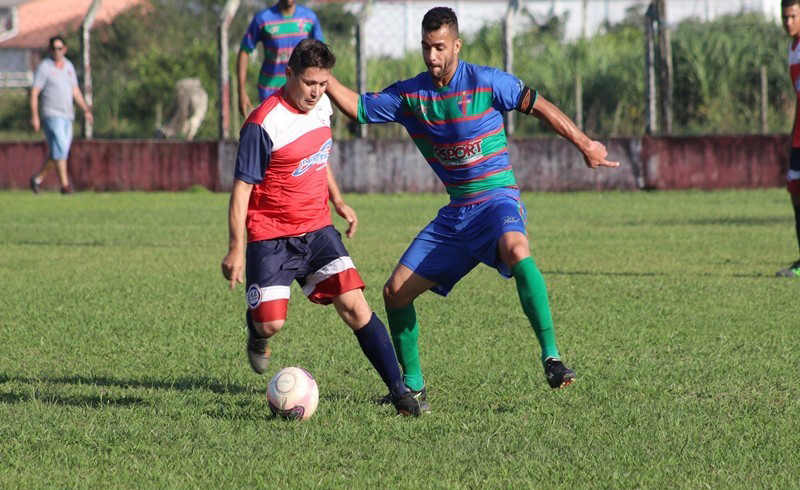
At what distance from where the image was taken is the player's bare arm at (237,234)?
5215 millimetres

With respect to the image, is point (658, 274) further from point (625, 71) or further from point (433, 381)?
point (625, 71)

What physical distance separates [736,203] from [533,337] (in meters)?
9.62

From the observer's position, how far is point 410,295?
5.84 metres

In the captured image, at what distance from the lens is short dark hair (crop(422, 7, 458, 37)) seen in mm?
5625

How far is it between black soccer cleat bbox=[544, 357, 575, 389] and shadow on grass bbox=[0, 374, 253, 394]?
1.47 metres

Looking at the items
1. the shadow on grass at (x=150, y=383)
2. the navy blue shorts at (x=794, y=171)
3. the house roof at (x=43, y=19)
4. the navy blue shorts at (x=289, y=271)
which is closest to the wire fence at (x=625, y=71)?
the navy blue shorts at (x=794, y=171)

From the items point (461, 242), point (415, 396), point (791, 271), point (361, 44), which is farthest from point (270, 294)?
point (361, 44)

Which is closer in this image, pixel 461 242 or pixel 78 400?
pixel 78 400

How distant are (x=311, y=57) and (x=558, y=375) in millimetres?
1728

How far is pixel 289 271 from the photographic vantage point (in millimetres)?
5676

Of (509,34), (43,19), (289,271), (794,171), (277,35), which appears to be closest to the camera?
(289,271)

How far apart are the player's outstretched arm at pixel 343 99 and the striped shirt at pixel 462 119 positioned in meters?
0.03

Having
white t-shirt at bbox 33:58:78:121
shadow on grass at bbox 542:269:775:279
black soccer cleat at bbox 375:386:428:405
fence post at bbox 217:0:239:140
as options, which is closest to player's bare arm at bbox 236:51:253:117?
shadow on grass at bbox 542:269:775:279

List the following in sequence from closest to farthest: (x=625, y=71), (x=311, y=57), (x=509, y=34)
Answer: (x=311, y=57)
(x=509, y=34)
(x=625, y=71)
